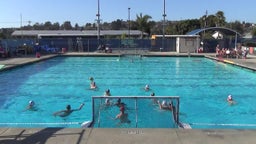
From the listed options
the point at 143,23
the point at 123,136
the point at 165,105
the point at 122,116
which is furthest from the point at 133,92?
the point at 143,23

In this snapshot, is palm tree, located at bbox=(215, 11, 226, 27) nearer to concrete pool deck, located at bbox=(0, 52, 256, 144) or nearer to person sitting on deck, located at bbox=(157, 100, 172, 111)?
person sitting on deck, located at bbox=(157, 100, 172, 111)

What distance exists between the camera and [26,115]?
12188 millimetres

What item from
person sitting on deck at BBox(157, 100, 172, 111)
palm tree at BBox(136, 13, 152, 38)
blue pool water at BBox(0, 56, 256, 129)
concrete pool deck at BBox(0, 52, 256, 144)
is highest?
palm tree at BBox(136, 13, 152, 38)

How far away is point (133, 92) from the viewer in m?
16.2

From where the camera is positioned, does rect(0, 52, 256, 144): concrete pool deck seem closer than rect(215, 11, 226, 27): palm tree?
Yes

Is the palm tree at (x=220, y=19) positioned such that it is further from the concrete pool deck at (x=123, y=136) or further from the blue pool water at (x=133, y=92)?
the concrete pool deck at (x=123, y=136)

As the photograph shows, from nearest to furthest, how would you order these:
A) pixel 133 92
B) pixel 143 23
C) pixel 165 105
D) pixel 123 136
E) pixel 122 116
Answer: pixel 123 136, pixel 165 105, pixel 122 116, pixel 133 92, pixel 143 23

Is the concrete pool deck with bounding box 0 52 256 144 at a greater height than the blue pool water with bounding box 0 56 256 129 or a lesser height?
greater

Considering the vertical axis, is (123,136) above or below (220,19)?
below

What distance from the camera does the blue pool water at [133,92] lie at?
1154 cm

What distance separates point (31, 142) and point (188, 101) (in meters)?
9.49

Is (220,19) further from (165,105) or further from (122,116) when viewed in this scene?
(122,116)

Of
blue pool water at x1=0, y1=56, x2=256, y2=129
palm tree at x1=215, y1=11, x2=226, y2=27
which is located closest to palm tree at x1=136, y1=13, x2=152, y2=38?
palm tree at x1=215, y1=11, x2=226, y2=27

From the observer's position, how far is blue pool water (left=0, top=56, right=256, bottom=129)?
37.9 ft
